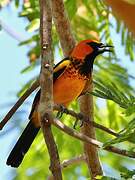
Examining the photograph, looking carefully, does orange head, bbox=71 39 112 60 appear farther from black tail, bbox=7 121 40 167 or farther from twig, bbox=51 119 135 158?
twig, bbox=51 119 135 158

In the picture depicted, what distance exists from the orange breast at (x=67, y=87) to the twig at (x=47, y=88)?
3.85ft

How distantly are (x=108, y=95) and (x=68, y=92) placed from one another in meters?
1.26

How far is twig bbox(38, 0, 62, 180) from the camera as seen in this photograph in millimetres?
1228

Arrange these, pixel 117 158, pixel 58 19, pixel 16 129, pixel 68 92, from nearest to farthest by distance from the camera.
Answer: pixel 58 19
pixel 68 92
pixel 16 129
pixel 117 158

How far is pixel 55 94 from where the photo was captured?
266 centimetres

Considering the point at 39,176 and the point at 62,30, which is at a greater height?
the point at 62,30

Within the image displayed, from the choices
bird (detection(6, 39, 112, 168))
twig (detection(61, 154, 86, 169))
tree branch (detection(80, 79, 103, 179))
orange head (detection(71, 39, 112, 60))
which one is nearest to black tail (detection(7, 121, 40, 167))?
bird (detection(6, 39, 112, 168))

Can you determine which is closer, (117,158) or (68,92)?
(68,92)

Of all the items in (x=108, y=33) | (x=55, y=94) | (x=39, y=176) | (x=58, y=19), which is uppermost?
(x=58, y=19)

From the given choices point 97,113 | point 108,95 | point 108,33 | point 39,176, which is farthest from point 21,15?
point 108,95

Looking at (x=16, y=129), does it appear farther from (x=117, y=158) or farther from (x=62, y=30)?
(x=62, y=30)

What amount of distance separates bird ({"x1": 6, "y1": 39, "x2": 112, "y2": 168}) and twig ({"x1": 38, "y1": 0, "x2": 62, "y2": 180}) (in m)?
1.08

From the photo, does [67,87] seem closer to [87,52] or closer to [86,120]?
[87,52]

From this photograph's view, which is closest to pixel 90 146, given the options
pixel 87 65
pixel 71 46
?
pixel 71 46
